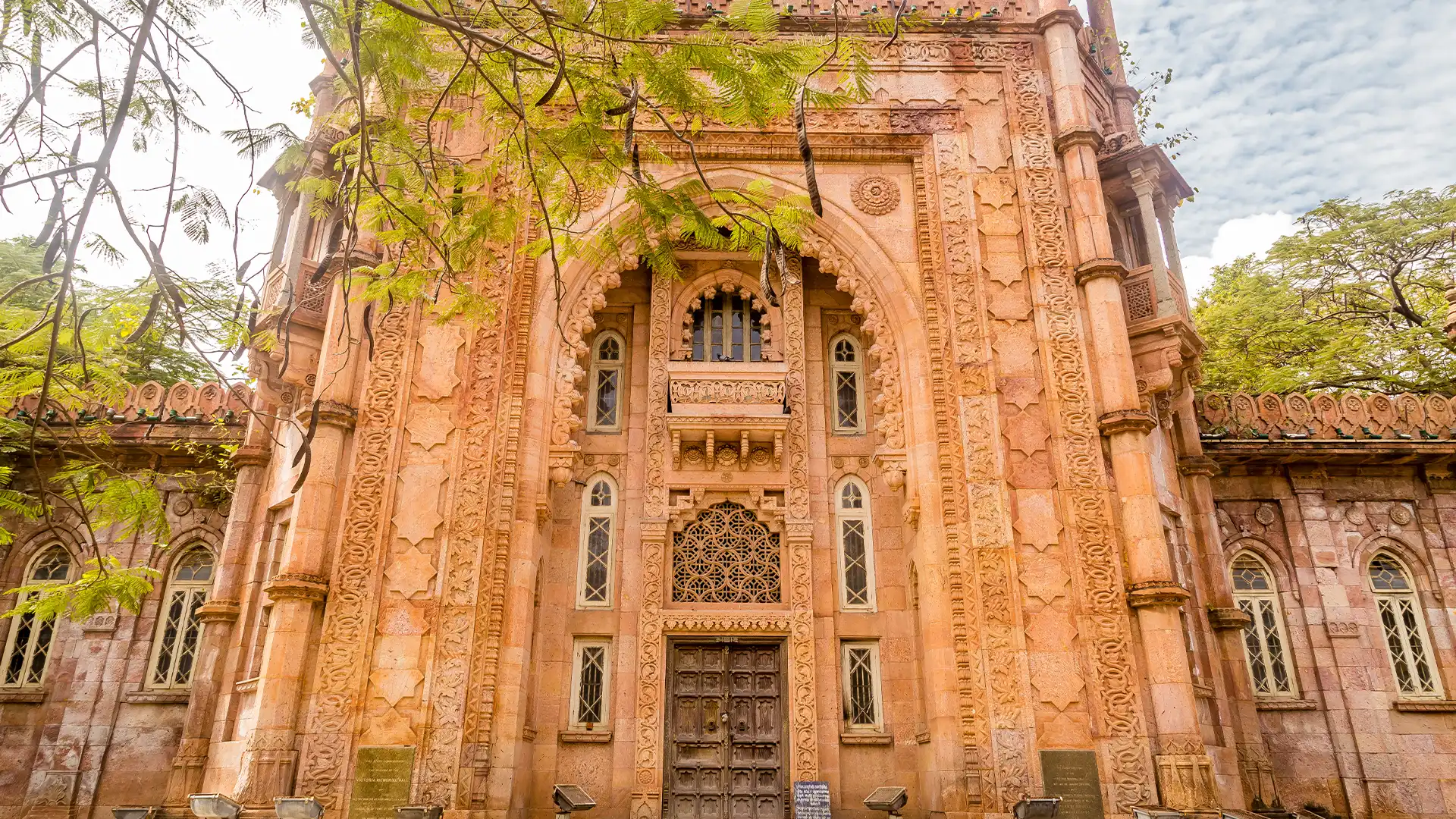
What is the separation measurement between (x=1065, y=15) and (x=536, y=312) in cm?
849

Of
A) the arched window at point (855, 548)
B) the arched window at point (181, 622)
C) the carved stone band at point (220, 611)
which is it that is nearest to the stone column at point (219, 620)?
the carved stone band at point (220, 611)

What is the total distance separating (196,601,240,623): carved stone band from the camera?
11812mm

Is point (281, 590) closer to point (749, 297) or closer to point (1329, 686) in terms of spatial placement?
point (749, 297)

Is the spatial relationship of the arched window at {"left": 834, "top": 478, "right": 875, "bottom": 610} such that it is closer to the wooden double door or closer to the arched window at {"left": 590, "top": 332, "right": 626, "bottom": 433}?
the wooden double door

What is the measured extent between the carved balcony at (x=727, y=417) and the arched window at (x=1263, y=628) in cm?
763

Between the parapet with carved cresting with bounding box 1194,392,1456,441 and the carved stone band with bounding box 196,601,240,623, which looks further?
the parapet with carved cresting with bounding box 1194,392,1456,441

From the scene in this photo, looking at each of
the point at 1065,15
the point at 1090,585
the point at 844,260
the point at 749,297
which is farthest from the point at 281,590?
the point at 1065,15

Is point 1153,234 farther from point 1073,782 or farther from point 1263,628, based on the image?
point 1073,782

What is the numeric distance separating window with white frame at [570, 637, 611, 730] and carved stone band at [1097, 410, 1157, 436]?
672 centimetres

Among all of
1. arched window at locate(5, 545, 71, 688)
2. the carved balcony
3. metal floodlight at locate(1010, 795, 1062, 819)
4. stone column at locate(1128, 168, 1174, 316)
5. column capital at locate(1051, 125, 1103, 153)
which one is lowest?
metal floodlight at locate(1010, 795, 1062, 819)

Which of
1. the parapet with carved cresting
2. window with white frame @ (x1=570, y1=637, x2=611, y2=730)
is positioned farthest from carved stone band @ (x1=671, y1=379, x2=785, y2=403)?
the parapet with carved cresting

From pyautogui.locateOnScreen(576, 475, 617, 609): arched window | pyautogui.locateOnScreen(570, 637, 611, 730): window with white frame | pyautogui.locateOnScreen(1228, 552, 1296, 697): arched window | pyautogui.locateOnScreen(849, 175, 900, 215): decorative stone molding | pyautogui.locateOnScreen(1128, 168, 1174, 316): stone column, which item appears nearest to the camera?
pyautogui.locateOnScreen(570, 637, 611, 730): window with white frame

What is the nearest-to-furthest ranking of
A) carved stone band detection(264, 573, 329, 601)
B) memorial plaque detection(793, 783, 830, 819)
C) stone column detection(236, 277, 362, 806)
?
stone column detection(236, 277, 362, 806) → carved stone band detection(264, 573, 329, 601) → memorial plaque detection(793, 783, 830, 819)

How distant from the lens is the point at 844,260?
1241 cm
